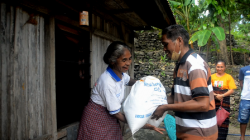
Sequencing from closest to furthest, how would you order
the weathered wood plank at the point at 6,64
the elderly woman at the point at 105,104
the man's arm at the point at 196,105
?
the man's arm at the point at 196,105 < the weathered wood plank at the point at 6,64 < the elderly woman at the point at 105,104

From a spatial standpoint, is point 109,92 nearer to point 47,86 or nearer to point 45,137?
point 47,86

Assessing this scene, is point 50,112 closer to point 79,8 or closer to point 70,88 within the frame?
point 70,88

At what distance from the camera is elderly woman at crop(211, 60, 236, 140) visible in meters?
3.65

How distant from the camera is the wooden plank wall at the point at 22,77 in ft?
5.52

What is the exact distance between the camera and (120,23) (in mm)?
3982

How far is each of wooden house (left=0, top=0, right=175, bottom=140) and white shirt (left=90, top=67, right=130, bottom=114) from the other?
729mm

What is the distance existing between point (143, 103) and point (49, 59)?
136cm

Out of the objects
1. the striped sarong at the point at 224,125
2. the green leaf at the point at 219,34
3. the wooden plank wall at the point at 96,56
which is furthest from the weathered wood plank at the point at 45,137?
the green leaf at the point at 219,34

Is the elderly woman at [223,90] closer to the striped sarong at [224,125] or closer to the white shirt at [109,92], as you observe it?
the striped sarong at [224,125]

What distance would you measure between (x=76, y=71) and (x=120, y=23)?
1759 millimetres

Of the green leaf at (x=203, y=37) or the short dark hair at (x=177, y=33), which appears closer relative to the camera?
the short dark hair at (x=177, y=33)

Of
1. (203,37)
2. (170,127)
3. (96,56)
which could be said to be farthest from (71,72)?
(203,37)

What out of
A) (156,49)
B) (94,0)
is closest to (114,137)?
(94,0)

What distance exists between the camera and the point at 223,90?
379 cm
